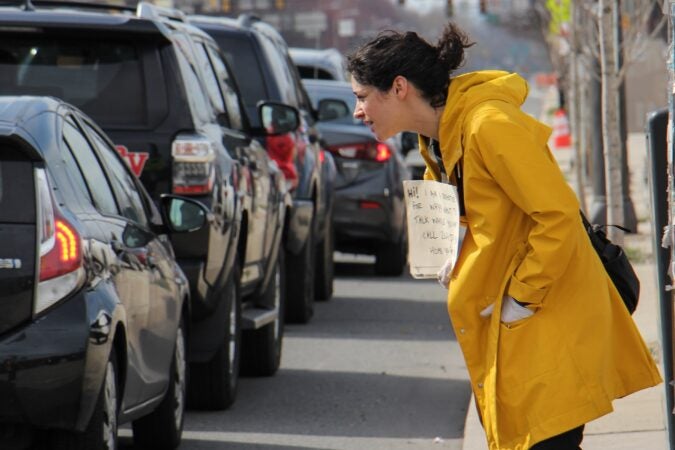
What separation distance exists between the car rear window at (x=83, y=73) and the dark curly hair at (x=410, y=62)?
3.75 meters

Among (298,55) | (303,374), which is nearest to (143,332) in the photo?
(303,374)

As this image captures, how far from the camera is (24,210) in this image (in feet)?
18.0

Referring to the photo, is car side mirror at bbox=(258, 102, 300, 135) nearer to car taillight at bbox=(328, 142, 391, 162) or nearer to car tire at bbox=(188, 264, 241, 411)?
car tire at bbox=(188, 264, 241, 411)

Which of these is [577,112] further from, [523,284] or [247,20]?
[523,284]

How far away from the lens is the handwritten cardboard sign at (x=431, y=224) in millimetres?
4703

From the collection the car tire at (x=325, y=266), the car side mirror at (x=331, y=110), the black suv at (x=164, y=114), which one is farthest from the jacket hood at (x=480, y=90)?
the car side mirror at (x=331, y=110)

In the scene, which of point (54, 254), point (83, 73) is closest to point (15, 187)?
point (54, 254)

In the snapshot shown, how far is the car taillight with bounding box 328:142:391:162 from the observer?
53.2 ft

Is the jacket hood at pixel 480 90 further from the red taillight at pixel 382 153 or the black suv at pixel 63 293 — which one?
the red taillight at pixel 382 153

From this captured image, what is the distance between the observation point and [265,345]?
10.3 metres

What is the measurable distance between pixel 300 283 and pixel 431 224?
310 inches

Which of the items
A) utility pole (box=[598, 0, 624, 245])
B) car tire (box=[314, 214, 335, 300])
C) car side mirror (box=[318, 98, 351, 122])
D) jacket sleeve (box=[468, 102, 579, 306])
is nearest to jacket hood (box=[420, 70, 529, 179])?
jacket sleeve (box=[468, 102, 579, 306])

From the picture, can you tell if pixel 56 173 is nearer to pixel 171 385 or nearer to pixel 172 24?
pixel 171 385

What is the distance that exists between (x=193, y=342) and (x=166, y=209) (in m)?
1.35
